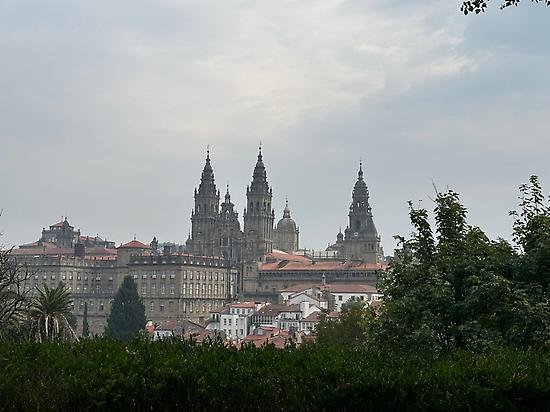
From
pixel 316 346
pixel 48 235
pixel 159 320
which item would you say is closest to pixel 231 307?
pixel 159 320

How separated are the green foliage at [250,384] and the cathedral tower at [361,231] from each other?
133 meters

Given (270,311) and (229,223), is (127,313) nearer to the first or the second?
(270,311)

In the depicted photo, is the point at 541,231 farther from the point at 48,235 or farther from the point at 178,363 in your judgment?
the point at 48,235

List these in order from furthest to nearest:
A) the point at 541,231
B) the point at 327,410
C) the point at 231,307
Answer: the point at 231,307 < the point at 541,231 < the point at 327,410

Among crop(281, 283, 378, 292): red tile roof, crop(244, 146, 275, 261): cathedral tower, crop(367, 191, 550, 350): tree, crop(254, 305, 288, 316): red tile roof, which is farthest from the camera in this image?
crop(244, 146, 275, 261): cathedral tower

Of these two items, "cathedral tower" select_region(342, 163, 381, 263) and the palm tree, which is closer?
the palm tree

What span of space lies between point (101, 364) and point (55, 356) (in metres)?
0.60

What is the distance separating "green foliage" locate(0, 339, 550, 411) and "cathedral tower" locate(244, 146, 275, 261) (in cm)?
→ 12741

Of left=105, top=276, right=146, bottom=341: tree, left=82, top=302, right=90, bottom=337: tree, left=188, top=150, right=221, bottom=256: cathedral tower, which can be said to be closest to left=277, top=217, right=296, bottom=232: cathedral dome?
left=188, top=150, right=221, bottom=256: cathedral tower

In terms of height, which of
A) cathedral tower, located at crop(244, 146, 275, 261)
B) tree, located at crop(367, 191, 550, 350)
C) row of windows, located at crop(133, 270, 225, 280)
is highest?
cathedral tower, located at crop(244, 146, 275, 261)

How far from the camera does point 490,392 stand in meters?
8.38

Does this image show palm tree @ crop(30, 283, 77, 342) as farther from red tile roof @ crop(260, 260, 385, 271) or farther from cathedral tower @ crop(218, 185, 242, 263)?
cathedral tower @ crop(218, 185, 242, 263)

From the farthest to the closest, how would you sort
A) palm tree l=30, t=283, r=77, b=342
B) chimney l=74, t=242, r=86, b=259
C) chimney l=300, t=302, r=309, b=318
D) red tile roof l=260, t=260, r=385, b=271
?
chimney l=74, t=242, r=86, b=259 < red tile roof l=260, t=260, r=385, b=271 < chimney l=300, t=302, r=309, b=318 < palm tree l=30, t=283, r=77, b=342

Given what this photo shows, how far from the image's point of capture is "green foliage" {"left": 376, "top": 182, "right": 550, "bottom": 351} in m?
15.4
